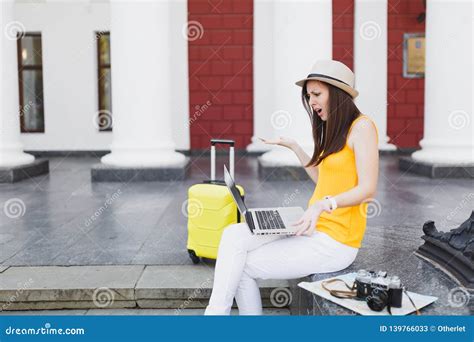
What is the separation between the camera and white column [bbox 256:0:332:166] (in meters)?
9.27

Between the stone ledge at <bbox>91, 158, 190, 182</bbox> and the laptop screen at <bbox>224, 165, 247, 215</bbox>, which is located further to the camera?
the stone ledge at <bbox>91, 158, 190, 182</bbox>

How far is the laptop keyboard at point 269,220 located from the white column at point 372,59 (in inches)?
434

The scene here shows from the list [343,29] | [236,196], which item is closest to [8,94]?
[343,29]

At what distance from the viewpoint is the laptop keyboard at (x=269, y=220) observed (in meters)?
3.26

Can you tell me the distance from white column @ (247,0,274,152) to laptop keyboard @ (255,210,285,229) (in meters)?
10.4

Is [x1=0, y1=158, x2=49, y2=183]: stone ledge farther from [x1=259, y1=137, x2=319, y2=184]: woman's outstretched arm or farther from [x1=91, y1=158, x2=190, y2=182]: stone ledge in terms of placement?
[x1=259, y1=137, x2=319, y2=184]: woman's outstretched arm

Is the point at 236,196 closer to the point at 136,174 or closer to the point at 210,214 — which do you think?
the point at 210,214

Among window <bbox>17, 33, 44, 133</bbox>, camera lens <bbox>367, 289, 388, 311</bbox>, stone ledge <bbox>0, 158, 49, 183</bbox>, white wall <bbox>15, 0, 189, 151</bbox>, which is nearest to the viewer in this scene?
camera lens <bbox>367, 289, 388, 311</bbox>

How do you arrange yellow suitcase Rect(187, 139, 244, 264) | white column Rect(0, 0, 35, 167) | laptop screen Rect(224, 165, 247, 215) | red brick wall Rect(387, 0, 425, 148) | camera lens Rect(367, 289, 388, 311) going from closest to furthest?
1. camera lens Rect(367, 289, 388, 311)
2. laptop screen Rect(224, 165, 247, 215)
3. yellow suitcase Rect(187, 139, 244, 264)
4. white column Rect(0, 0, 35, 167)
5. red brick wall Rect(387, 0, 425, 148)

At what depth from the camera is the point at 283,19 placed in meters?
9.38

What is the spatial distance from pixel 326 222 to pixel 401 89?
11850 millimetres

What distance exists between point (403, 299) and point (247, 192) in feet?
17.2

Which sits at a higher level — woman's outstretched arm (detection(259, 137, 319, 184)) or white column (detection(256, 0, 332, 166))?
white column (detection(256, 0, 332, 166))

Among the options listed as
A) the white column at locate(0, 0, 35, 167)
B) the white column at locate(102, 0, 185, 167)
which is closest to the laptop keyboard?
the white column at locate(102, 0, 185, 167)
